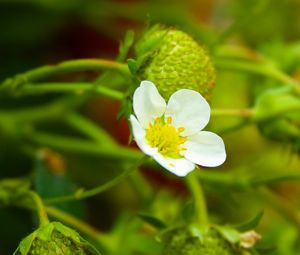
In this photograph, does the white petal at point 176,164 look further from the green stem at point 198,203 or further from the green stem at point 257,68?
the green stem at point 257,68

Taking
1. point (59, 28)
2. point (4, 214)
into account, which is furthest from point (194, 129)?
point (59, 28)

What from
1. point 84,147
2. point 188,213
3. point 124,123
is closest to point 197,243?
point 188,213

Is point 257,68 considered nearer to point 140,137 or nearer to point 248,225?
point 248,225

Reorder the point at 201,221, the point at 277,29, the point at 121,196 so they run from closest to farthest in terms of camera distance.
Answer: the point at 201,221 < the point at 121,196 < the point at 277,29

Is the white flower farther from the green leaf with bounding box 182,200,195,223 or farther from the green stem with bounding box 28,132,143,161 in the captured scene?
the green stem with bounding box 28,132,143,161

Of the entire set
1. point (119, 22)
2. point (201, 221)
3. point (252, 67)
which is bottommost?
point (201, 221)

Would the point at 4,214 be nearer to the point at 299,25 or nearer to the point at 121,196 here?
the point at 121,196

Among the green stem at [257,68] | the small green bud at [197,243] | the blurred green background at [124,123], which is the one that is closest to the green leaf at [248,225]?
the small green bud at [197,243]

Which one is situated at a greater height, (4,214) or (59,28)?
(59,28)
